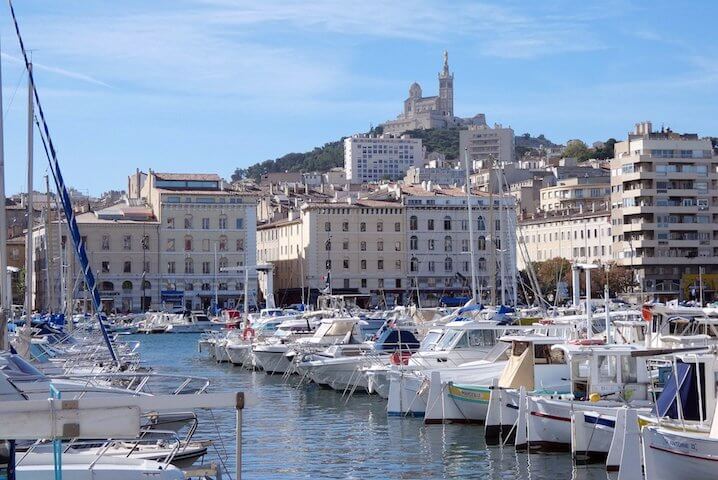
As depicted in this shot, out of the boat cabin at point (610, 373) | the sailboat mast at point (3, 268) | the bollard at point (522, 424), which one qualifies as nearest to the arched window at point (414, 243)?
the boat cabin at point (610, 373)

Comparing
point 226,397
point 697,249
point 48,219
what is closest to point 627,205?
point 697,249

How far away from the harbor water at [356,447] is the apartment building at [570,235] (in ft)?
230

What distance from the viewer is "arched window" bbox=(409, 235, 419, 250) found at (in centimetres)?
11206

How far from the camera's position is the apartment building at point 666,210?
9362 centimetres

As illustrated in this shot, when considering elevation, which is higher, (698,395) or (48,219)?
(48,219)

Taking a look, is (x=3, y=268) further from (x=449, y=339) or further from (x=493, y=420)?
(x=449, y=339)

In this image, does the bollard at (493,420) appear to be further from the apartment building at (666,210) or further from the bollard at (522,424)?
the apartment building at (666,210)

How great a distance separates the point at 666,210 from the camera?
94.2m

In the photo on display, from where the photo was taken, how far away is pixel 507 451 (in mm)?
24516

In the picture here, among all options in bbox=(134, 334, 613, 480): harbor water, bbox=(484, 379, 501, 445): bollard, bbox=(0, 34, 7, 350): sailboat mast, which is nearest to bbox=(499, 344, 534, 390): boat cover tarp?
bbox=(484, 379, 501, 445): bollard

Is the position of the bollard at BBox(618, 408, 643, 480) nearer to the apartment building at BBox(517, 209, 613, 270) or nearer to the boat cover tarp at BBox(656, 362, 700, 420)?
the boat cover tarp at BBox(656, 362, 700, 420)

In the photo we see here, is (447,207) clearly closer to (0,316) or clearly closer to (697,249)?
(697,249)

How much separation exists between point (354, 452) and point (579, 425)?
510 centimetres

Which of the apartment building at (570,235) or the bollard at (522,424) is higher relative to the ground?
the apartment building at (570,235)
